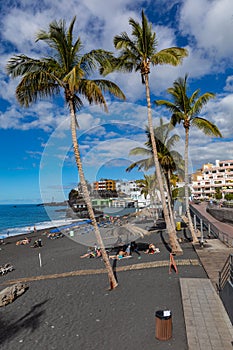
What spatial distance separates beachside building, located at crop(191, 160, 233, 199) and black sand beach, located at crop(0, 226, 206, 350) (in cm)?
8625

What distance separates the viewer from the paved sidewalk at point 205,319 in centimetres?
585

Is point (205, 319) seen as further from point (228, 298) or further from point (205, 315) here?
point (228, 298)

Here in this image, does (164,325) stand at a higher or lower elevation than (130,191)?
lower

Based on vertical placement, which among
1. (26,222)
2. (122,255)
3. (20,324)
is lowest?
(26,222)

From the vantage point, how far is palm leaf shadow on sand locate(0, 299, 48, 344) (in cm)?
766

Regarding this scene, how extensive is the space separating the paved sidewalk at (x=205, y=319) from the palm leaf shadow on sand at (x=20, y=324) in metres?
4.78

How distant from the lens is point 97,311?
857 cm

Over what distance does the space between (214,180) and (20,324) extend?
101509mm

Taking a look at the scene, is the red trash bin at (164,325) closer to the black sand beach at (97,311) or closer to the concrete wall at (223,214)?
the black sand beach at (97,311)

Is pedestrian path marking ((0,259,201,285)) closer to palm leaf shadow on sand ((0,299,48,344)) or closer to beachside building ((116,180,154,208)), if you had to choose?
palm leaf shadow on sand ((0,299,48,344))

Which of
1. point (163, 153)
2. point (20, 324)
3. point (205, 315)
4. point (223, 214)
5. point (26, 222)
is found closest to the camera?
point (205, 315)

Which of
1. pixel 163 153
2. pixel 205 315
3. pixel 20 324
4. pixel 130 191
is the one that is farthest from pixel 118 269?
pixel 130 191

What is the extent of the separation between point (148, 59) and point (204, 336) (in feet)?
43.4

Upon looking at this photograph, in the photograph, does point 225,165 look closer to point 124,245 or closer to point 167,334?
point 124,245
